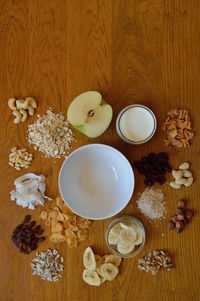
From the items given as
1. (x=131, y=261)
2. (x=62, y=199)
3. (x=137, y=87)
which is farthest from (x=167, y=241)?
(x=137, y=87)

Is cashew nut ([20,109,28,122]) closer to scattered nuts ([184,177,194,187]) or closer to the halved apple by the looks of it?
the halved apple

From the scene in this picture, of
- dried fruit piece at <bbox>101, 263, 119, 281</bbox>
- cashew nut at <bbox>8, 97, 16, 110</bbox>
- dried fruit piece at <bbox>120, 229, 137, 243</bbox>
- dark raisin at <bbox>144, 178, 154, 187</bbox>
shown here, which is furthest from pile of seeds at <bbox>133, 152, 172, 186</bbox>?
cashew nut at <bbox>8, 97, 16, 110</bbox>

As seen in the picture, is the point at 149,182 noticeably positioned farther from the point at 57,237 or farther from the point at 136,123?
the point at 57,237

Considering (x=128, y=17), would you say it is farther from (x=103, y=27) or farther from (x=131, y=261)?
(x=131, y=261)

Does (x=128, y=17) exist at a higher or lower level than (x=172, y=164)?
higher

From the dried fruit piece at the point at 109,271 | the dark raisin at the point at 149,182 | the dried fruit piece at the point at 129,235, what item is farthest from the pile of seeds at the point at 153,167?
the dried fruit piece at the point at 109,271

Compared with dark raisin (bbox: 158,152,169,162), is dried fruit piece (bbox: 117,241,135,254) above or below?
below

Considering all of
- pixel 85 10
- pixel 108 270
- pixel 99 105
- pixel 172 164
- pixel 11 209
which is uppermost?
pixel 85 10
